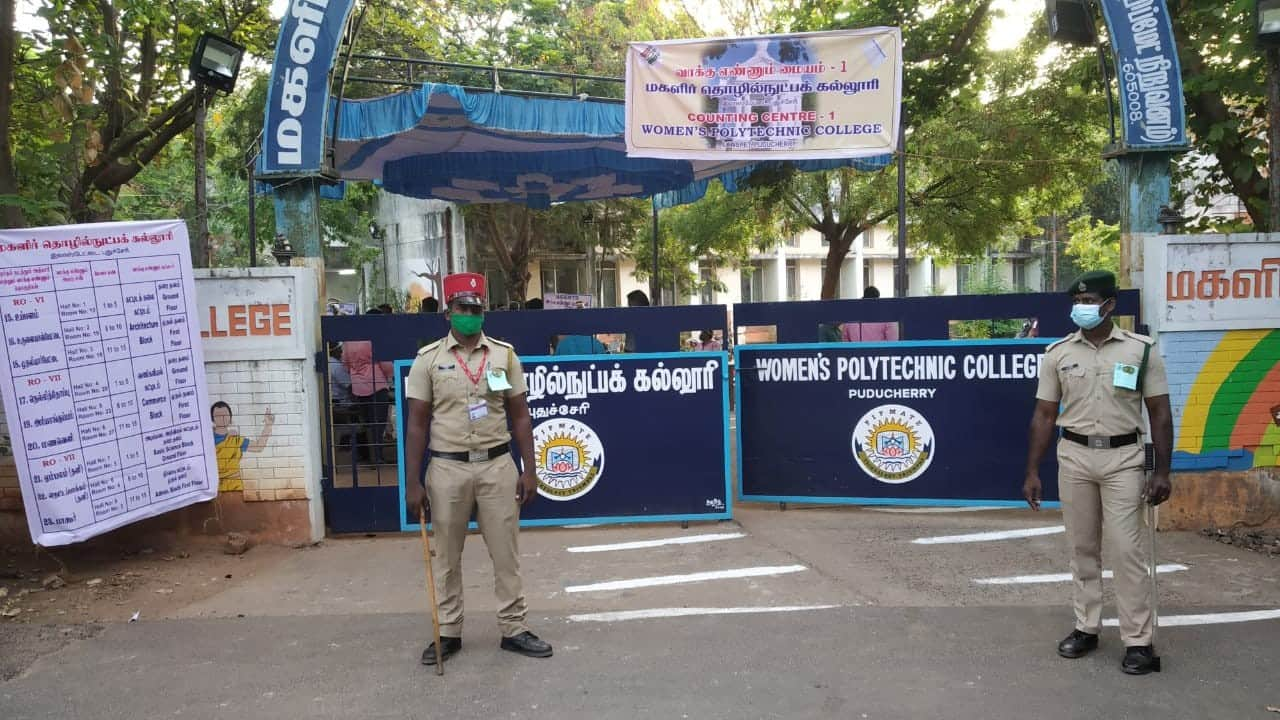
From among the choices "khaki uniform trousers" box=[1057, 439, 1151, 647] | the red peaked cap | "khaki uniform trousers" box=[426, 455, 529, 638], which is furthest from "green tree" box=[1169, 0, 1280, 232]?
"khaki uniform trousers" box=[426, 455, 529, 638]

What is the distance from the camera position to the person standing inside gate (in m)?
4.35

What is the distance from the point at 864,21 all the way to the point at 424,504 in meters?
10.5

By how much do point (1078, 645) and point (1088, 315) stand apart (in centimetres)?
164

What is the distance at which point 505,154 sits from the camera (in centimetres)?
1186

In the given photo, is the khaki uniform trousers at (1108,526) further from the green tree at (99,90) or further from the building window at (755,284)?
the building window at (755,284)

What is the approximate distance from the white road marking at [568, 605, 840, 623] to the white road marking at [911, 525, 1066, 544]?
1828 mm

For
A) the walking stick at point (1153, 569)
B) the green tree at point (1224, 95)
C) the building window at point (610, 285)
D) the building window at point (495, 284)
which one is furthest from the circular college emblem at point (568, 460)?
the building window at point (610, 285)

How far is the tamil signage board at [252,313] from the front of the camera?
6.86m

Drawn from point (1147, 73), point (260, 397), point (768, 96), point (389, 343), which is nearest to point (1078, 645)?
point (1147, 73)

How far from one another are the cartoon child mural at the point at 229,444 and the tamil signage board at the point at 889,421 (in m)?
3.84

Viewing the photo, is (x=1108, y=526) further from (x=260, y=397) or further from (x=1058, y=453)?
(x=260, y=397)

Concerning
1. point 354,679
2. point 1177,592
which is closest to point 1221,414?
point 1177,592

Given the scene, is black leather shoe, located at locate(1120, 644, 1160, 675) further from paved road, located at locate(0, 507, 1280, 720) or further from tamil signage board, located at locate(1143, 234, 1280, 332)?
tamil signage board, located at locate(1143, 234, 1280, 332)

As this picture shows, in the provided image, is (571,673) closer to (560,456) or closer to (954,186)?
(560,456)
